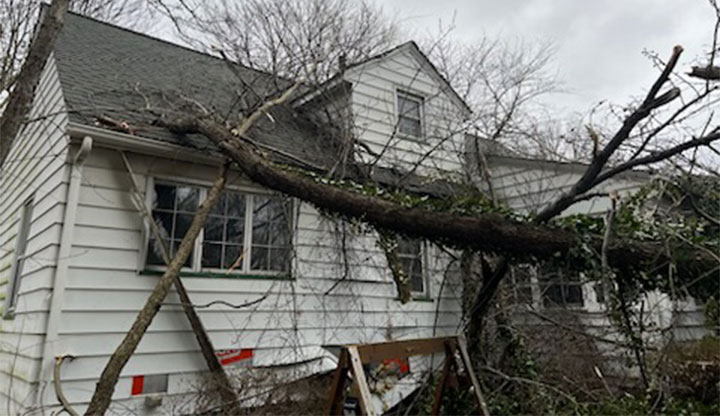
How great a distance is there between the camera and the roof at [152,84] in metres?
5.71

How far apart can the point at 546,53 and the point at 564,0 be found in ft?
4.30

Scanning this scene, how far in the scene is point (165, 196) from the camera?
18.4 ft

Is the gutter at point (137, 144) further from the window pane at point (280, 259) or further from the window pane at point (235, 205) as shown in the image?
the window pane at point (280, 259)

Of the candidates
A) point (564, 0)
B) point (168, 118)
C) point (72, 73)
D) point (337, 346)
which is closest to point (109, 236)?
point (168, 118)

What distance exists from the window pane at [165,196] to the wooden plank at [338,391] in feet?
10.6

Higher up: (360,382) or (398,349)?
(398,349)

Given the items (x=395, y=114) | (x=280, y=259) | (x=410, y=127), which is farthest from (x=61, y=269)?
(x=410, y=127)

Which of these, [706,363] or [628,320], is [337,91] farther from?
[706,363]

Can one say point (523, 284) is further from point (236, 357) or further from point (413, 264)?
point (236, 357)

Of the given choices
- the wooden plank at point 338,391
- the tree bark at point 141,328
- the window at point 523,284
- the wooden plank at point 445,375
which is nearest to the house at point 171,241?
the tree bark at point 141,328

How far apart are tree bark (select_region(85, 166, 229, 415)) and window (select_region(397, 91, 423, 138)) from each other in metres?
4.45

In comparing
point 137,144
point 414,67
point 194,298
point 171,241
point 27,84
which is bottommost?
point 194,298

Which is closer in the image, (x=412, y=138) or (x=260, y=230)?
(x=260, y=230)

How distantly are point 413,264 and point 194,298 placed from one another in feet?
12.8
